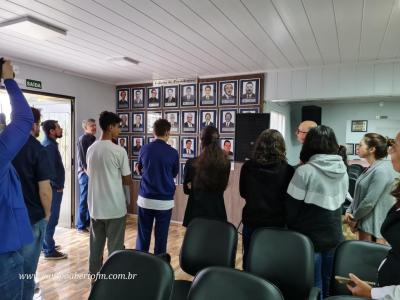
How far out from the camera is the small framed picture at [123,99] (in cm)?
527

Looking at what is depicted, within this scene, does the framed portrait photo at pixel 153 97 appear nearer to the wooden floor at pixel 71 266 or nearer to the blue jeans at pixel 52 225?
the wooden floor at pixel 71 266

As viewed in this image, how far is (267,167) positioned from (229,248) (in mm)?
588

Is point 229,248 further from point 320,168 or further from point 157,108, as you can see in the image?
point 157,108

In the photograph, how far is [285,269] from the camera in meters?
1.71

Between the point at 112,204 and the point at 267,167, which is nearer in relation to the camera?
the point at 267,167

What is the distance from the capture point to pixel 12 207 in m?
1.34

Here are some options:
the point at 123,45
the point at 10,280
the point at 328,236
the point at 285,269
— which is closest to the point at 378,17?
the point at 328,236

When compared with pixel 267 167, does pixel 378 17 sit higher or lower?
higher

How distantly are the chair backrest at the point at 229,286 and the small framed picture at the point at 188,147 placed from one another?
3.45 meters

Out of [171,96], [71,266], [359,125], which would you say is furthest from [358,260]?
[359,125]

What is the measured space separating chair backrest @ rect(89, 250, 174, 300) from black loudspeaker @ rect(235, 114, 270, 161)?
8.99ft

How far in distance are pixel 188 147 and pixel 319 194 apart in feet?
10.3

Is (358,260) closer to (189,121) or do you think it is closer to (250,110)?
(250,110)

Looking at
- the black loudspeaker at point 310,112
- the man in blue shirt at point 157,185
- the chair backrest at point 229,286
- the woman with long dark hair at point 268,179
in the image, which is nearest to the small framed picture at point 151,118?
the man in blue shirt at point 157,185
